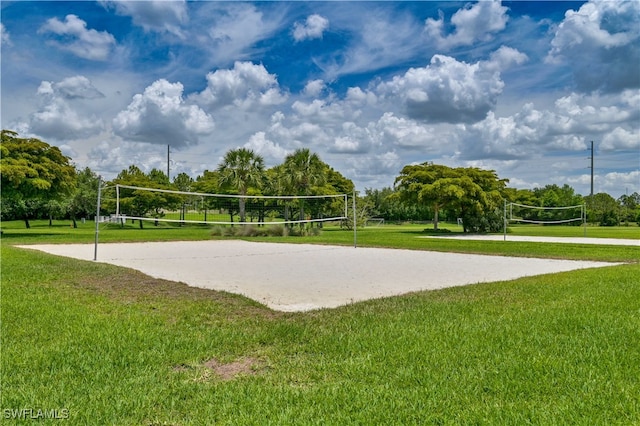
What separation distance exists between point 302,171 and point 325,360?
2720 centimetres

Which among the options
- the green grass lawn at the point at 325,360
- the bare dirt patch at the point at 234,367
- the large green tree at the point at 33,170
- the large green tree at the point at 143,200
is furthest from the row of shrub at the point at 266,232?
the bare dirt patch at the point at 234,367

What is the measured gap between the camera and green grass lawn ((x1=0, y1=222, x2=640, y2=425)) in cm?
271

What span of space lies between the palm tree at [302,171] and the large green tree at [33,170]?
12.5 meters

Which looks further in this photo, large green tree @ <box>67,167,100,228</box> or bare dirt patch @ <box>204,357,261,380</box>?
large green tree @ <box>67,167,100,228</box>

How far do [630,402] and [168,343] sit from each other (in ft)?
11.2

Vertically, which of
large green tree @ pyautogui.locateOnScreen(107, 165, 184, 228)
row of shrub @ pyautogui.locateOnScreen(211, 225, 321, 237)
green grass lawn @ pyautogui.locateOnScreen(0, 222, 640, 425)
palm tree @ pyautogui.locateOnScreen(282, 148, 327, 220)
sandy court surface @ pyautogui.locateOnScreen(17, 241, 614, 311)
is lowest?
sandy court surface @ pyautogui.locateOnScreen(17, 241, 614, 311)

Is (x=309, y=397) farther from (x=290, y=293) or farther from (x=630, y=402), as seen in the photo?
(x=290, y=293)

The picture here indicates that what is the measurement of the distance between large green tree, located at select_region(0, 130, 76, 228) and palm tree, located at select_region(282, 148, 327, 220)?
12545mm

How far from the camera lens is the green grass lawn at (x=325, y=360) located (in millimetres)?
2707

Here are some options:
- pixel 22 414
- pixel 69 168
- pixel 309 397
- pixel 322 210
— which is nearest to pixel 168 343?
pixel 22 414

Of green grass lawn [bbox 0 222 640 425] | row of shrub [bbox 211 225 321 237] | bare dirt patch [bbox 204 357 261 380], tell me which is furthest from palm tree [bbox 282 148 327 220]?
bare dirt patch [bbox 204 357 261 380]

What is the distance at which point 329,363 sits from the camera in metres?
3.53

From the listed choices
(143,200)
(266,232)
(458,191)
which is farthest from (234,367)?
(143,200)

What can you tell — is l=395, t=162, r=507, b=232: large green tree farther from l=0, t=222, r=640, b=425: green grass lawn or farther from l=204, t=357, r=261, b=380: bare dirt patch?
l=204, t=357, r=261, b=380: bare dirt patch
